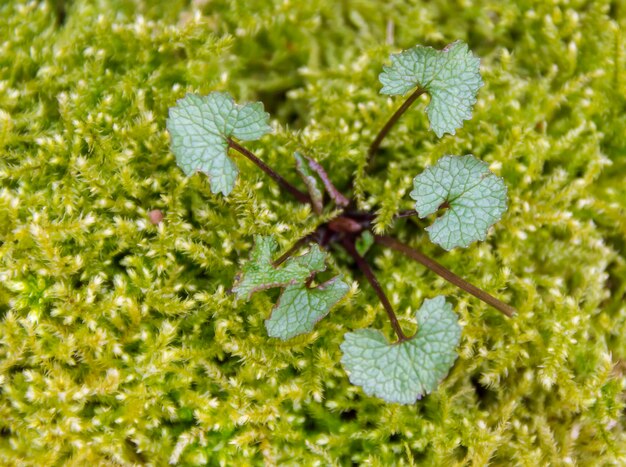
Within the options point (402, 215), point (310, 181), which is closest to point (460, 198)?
point (402, 215)

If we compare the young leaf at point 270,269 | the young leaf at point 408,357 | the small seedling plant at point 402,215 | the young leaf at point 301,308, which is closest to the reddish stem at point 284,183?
the small seedling plant at point 402,215

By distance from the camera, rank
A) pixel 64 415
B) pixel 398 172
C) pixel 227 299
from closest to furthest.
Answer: pixel 64 415 < pixel 227 299 < pixel 398 172

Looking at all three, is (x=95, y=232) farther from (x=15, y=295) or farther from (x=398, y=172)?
(x=398, y=172)

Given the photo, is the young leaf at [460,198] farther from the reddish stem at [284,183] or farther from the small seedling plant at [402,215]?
the reddish stem at [284,183]

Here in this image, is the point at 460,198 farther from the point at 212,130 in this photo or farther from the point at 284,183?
the point at 212,130

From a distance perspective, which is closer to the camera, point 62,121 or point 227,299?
point 227,299

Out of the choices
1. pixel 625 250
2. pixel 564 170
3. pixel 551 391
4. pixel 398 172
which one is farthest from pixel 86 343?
pixel 625 250

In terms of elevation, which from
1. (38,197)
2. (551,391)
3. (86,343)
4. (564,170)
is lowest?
(551,391)
